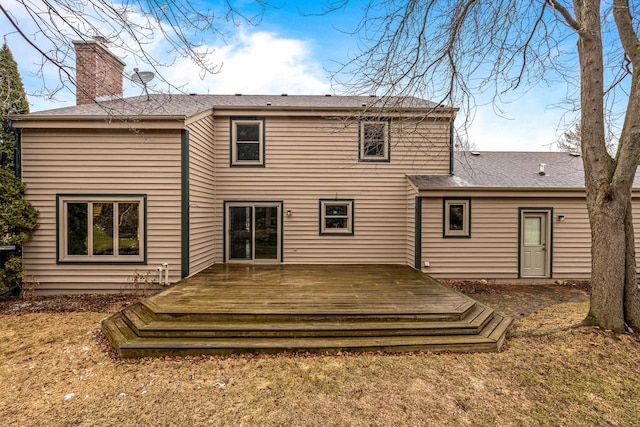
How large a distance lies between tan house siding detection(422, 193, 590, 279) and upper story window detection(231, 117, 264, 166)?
16.3 ft

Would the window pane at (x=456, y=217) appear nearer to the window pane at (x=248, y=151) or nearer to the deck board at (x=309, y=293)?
the deck board at (x=309, y=293)

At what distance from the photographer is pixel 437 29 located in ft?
16.1

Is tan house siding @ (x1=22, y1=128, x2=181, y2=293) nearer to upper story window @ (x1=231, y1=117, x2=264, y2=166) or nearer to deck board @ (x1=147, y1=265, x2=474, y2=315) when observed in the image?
deck board @ (x1=147, y1=265, x2=474, y2=315)

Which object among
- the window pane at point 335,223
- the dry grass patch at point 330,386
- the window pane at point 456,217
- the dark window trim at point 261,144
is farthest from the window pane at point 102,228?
the window pane at point 456,217

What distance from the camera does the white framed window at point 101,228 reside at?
661cm

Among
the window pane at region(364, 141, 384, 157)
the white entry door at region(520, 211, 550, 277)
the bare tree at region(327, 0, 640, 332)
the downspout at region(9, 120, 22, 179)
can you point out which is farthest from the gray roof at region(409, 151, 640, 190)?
the downspout at region(9, 120, 22, 179)

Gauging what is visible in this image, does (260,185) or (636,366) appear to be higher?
(260,185)

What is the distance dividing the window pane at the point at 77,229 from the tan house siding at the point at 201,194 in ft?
7.35

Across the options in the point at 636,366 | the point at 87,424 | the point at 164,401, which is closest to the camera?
the point at 87,424

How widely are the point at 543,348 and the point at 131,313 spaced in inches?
252

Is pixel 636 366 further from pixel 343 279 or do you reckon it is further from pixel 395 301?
pixel 343 279

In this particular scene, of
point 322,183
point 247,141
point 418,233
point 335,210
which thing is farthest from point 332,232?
point 247,141

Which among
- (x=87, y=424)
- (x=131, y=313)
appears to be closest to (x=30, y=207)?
(x=131, y=313)

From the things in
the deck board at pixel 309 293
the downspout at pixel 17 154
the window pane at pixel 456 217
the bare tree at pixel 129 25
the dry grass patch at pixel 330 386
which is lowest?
the dry grass patch at pixel 330 386
